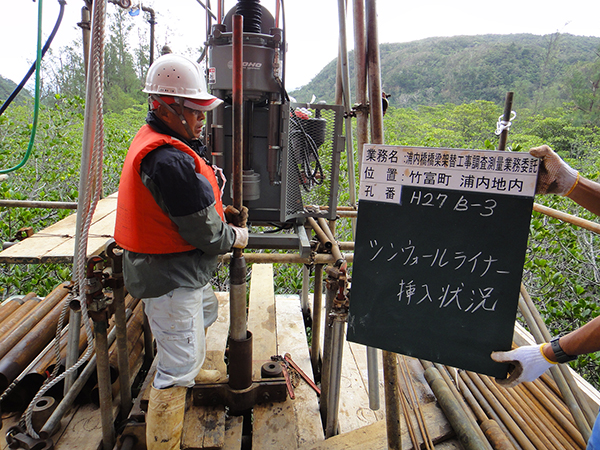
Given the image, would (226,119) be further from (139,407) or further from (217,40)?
(139,407)

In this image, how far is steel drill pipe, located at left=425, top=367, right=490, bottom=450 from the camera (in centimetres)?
229

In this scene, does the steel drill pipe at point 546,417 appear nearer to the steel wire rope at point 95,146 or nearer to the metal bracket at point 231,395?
the metal bracket at point 231,395

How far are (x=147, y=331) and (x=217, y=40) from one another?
244cm

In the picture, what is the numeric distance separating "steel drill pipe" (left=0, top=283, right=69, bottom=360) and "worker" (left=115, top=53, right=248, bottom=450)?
0.92 meters

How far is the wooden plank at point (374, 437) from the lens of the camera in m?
2.23

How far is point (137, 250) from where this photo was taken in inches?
84.4

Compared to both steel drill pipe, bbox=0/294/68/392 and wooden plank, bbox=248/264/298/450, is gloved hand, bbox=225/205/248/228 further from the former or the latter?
steel drill pipe, bbox=0/294/68/392

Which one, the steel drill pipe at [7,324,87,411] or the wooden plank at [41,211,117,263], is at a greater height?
the wooden plank at [41,211,117,263]

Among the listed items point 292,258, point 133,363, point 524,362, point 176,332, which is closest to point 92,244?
point 176,332

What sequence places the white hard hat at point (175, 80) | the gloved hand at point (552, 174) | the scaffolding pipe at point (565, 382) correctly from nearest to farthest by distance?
the gloved hand at point (552, 174), the scaffolding pipe at point (565, 382), the white hard hat at point (175, 80)

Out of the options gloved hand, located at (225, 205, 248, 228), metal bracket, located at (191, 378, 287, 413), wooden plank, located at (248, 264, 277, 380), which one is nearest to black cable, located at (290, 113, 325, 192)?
gloved hand, located at (225, 205, 248, 228)

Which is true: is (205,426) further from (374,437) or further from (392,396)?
(392,396)

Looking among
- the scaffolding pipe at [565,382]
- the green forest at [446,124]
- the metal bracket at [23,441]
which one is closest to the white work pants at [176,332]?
the metal bracket at [23,441]

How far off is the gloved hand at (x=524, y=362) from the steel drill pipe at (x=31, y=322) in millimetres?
2713
